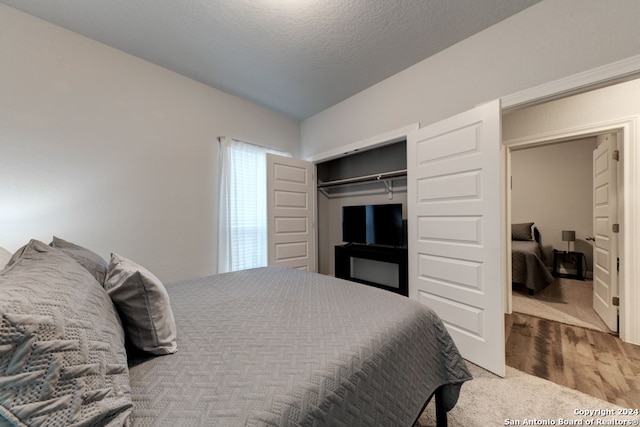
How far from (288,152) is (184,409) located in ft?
11.4

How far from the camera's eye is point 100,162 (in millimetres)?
2197

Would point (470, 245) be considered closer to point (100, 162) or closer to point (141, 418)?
point (141, 418)

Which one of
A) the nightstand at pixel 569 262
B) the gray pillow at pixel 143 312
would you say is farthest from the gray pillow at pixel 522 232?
the gray pillow at pixel 143 312

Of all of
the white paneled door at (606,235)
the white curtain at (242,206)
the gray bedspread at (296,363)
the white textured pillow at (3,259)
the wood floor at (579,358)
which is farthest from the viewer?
the white curtain at (242,206)

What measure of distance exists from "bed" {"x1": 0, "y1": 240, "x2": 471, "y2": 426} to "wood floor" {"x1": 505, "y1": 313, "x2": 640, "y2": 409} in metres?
1.19

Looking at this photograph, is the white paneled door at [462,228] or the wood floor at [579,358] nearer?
the wood floor at [579,358]

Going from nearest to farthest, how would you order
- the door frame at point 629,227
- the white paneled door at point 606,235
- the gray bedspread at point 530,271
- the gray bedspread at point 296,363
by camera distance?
the gray bedspread at point 296,363 < the door frame at point 629,227 < the white paneled door at point 606,235 < the gray bedspread at point 530,271

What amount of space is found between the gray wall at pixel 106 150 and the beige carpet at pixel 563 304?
4.15 meters

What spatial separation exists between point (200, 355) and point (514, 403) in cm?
194

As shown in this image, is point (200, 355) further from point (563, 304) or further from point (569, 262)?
point (569, 262)

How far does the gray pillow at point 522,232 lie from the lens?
4758 millimetres

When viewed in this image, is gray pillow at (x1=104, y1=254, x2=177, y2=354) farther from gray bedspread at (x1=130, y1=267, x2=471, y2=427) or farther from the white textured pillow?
the white textured pillow

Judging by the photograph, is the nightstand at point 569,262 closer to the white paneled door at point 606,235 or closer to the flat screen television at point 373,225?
the white paneled door at point 606,235

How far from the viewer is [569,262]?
15.1 ft
